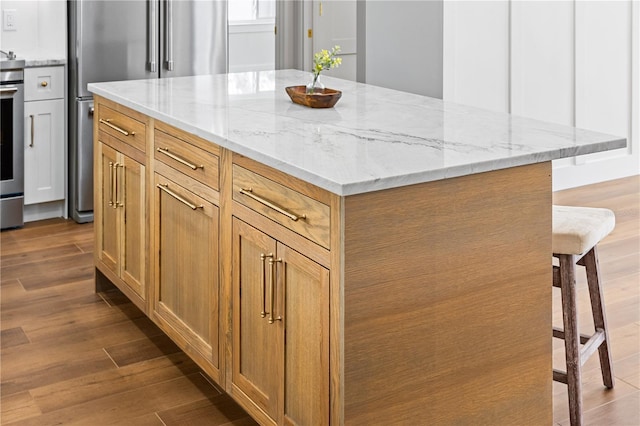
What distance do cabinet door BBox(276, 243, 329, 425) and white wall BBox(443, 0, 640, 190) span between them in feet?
11.5

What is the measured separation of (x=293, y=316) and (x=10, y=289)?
2280 millimetres

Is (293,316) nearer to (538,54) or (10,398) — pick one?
(10,398)

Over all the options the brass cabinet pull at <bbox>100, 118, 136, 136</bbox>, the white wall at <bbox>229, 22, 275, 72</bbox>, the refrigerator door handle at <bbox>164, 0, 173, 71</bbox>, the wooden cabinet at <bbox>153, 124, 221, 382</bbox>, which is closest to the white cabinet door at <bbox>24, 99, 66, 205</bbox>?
the refrigerator door handle at <bbox>164, 0, 173, 71</bbox>

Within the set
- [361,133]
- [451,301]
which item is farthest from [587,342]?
[361,133]

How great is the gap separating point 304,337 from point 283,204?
0.37m

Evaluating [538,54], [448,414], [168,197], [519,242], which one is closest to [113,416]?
[168,197]

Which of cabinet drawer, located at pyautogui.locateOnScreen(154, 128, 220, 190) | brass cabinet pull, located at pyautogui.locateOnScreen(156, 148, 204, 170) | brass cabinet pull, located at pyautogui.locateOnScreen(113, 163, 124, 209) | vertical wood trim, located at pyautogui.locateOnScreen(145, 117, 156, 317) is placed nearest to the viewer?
cabinet drawer, located at pyautogui.locateOnScreen(154, 128, 220, 190)

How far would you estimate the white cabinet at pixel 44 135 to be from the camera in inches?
197

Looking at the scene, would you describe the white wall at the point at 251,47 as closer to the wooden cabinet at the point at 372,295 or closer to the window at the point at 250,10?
the window at the point at 250,10

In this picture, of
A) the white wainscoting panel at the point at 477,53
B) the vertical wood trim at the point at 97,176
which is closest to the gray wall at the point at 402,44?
the white wainscoting panel at the point at 477,53

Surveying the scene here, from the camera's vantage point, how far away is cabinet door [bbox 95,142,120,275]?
365 centimetres

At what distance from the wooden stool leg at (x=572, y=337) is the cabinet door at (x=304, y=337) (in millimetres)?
926

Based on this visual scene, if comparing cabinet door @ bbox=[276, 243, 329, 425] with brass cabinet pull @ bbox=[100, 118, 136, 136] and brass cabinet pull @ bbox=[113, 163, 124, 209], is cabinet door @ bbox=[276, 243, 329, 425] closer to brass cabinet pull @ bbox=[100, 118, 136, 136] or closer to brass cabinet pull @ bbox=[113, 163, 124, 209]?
brass cabinet pull @ bbox=[100, 118, 136, 136]

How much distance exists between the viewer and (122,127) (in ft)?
11.5
